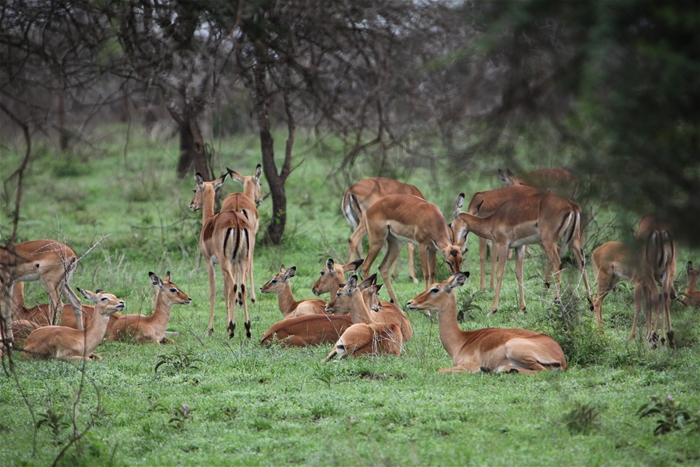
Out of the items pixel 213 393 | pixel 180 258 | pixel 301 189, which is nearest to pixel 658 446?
pixel 213 393

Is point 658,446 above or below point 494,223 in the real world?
below

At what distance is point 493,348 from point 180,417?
2.23 m

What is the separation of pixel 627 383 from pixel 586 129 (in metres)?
2.81

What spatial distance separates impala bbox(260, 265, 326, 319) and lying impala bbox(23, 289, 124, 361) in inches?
75.4

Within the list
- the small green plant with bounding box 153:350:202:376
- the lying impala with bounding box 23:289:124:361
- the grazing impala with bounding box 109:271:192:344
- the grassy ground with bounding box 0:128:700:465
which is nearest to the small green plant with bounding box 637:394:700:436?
the grassy ground with bounding box 0:128:700:465

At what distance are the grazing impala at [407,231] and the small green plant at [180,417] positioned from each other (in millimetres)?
4423

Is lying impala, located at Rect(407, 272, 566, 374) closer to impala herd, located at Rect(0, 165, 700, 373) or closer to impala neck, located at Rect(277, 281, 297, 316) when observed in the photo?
impala herd, located at Rect(0, 165, 700, 373)

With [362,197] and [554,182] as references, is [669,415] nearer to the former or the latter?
[554,182]

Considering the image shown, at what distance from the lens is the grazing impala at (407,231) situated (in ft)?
31.6

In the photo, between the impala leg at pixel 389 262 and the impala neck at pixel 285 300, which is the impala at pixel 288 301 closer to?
the impala neck at pixel 285 300

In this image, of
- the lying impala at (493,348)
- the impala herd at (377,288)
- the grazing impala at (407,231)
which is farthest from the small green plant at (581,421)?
the grazing impala at (407,231)

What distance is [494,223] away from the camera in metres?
9.36

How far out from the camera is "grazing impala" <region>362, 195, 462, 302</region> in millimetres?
9633

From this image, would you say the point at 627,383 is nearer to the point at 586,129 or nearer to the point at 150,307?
the point at 586,129
